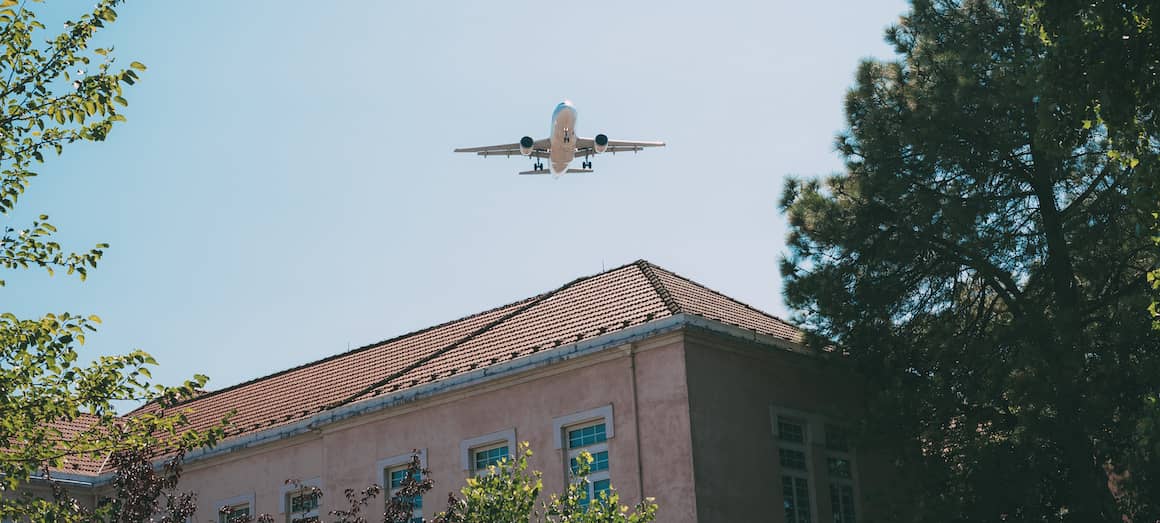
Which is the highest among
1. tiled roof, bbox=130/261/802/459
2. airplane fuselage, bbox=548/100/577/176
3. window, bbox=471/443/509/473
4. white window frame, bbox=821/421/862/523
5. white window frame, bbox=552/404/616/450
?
airplane fuselage, bbox=548/100/577/176

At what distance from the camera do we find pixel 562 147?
4750cm

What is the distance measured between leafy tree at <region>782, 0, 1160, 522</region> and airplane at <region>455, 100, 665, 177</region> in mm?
22121

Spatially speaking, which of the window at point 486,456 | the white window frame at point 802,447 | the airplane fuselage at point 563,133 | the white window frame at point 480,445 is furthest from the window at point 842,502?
the airplane fuselage at point 563,133

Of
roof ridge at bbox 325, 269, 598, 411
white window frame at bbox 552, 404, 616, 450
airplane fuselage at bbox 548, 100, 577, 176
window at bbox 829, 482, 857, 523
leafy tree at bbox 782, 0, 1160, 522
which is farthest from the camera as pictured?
airplane fuselage at bbox 548, 100, 577, 176

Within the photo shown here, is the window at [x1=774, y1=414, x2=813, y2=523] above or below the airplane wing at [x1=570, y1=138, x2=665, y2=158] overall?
below

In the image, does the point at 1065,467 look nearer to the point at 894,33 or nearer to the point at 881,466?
the point at 881,466

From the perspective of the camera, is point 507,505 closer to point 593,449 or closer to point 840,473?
point 593,449

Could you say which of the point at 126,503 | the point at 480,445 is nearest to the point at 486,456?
the point at 480,445

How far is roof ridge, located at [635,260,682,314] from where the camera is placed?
23.3m

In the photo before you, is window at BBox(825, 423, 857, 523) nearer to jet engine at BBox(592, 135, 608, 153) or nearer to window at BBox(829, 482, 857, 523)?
window at BBox(829, 482, 857, 523)

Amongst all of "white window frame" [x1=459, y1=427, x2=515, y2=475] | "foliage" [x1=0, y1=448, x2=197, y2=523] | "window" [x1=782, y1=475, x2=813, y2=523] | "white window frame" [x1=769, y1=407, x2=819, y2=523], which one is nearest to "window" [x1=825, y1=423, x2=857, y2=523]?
"white window frame" [x1=769, y1=407, x2=819, y2=523]

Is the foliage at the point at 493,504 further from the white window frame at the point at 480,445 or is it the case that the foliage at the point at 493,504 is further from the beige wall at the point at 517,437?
the white window frame at the point at 480,445

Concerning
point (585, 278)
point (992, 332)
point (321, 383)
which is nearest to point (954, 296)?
point (992, 332)

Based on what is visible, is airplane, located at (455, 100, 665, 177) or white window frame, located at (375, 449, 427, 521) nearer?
white window frame, located at (375, 449, 427, 521)
